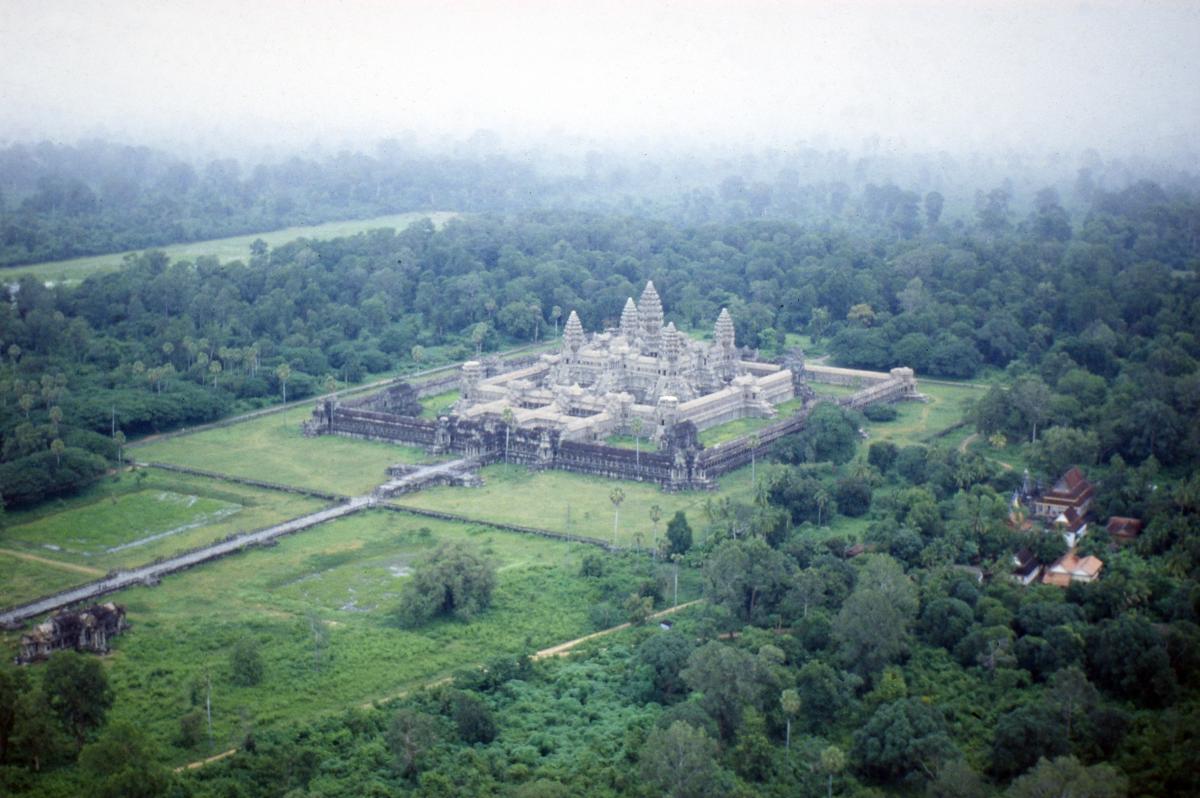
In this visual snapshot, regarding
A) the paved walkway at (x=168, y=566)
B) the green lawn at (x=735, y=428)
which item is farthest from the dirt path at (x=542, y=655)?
the green lawn at (x=735, y=428)

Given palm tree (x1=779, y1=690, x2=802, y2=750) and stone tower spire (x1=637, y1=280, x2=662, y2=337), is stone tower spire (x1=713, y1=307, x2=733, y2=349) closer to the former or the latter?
stone tower spire (x1=637, y1=280, x2=662, y2=337)

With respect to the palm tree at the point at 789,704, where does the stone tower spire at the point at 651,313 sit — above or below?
above

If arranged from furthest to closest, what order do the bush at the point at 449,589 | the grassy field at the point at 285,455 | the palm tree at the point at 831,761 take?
the grassy field at the point at 285,455 < the bush at the point at 449,589 < the palm tree at the point at 831,761

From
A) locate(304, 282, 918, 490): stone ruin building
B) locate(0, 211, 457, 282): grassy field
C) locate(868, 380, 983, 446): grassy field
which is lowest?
locate(868, 380, 983, 446): grassy field

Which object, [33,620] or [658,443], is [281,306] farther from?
[33,620]

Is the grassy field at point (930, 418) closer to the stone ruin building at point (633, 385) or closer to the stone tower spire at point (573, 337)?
the stone ruin building at point (633, 385)

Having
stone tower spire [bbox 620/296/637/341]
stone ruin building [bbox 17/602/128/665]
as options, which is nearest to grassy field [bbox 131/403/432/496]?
stone ruin building [bbox 17/602/128/665]

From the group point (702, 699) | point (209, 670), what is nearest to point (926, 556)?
point (702, 699)
